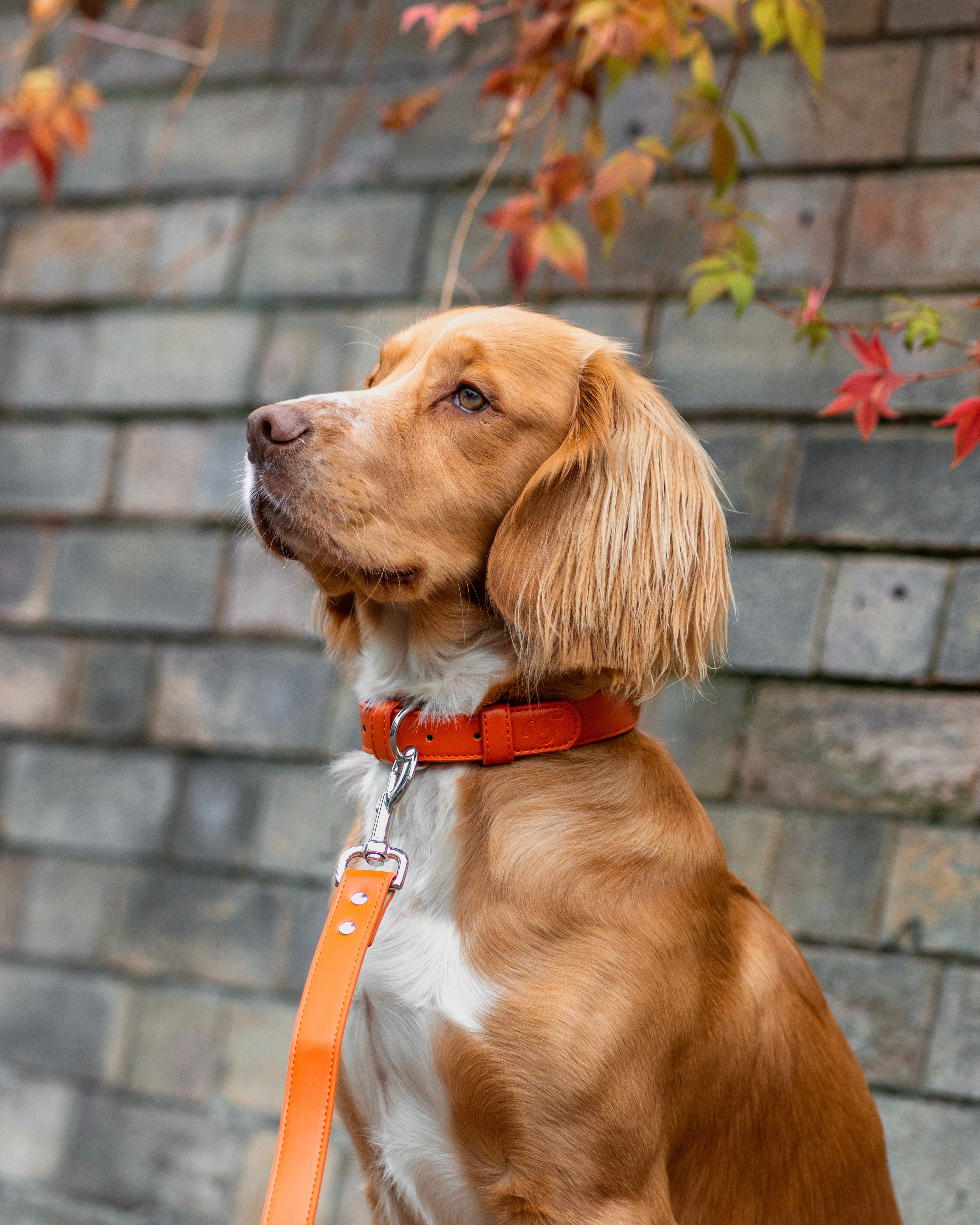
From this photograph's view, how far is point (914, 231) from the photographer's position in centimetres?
269

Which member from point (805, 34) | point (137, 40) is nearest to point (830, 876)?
point (805, 34)

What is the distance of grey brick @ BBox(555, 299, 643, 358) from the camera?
2.96 metres

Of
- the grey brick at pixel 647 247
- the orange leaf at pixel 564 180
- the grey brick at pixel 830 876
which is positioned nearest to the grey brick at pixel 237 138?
the grey brick at pixel 647 247

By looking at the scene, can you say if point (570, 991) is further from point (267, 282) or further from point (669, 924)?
point (267, 282)

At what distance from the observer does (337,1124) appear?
9.64 feet

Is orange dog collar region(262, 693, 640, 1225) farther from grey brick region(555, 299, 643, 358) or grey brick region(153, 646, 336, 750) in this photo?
grey brick region(555, 299, 643, 358)

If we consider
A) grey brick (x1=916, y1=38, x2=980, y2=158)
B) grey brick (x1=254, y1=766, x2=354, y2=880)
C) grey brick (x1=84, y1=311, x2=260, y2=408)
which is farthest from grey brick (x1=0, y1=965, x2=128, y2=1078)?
grey brick (x1=916, y1=38, x2=980, y2=158)

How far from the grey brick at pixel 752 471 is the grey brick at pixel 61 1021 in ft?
7.19

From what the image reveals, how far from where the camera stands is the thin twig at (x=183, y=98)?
3.47m

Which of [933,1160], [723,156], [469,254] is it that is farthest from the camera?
[469,254]

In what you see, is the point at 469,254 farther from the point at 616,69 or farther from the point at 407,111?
the point at 616,69

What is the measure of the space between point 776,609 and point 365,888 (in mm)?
1525

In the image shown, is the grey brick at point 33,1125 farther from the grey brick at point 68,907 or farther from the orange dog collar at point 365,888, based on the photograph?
the orange dog collar at point 365,888

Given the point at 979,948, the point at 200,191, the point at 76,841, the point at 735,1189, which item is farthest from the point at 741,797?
the point at 200,191
